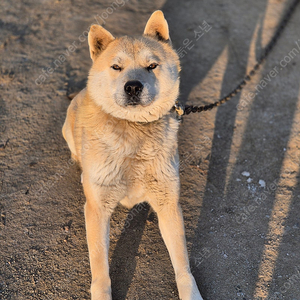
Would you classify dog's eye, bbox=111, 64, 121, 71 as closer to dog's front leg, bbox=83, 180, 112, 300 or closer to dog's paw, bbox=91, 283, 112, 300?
dog's front leg, bbox=83, 180, 112, 300

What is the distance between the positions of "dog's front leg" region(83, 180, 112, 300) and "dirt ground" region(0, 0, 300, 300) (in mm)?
249

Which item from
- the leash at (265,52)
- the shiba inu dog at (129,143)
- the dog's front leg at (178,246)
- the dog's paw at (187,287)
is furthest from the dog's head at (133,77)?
Result: the dog's paw at (187,287)

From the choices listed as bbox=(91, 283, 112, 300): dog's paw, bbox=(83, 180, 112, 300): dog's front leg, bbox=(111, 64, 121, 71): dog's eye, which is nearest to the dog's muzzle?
bbox=(111, 64, 121, 71): dog's eye

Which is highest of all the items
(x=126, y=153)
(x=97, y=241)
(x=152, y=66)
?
(x=152, y=66)

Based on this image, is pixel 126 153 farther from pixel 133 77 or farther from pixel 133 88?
pixel 133 77

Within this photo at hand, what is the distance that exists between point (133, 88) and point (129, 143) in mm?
575

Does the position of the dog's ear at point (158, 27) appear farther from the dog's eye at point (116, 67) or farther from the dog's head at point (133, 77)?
the dog's eye at point (116, 67)

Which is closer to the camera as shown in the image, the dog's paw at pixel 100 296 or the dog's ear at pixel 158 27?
the dog's paw at pixel 100 296

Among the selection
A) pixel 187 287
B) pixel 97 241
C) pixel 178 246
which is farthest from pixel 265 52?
pixel 97 241

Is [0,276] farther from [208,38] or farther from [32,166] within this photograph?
[208,38]

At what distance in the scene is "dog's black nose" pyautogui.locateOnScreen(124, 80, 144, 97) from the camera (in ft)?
9.91

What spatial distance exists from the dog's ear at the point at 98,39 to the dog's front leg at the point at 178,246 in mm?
1846

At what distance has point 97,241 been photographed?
10.4 ft

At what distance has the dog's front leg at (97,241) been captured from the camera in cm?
307
